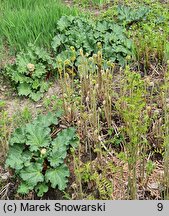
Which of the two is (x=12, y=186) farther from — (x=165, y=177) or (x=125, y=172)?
(x=165, y=177)

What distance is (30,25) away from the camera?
3967 millimetres

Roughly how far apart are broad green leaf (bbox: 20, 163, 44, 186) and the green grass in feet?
4.81

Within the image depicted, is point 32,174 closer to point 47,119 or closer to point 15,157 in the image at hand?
point 15,157

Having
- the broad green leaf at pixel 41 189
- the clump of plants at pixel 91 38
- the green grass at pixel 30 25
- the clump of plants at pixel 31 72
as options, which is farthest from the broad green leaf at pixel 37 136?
the green grass at pixel 30 25

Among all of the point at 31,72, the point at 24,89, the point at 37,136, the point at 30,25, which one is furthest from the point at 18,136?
the point at 30,25

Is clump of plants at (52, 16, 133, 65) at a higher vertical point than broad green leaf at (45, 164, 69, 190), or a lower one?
higher

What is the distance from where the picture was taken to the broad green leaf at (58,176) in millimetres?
2689

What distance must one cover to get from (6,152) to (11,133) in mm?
223

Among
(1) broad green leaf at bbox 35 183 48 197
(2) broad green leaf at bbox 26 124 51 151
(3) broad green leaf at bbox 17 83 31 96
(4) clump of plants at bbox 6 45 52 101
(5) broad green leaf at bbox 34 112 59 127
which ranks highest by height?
(4) clump of plants at bbox 6 45 52 101

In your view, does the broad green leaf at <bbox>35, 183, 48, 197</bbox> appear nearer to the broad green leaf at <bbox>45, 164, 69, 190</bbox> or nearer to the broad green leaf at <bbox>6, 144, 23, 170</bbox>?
the broad green leaf at <bbox>45, 164, 69, 190</bbox>

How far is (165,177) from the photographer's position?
259 centimetres

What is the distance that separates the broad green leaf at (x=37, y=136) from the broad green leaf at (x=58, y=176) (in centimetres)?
21

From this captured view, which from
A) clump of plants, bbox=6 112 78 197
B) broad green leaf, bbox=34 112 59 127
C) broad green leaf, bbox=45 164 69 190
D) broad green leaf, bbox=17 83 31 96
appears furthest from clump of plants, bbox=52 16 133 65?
broad green leaf, bbox=45 164 69 190

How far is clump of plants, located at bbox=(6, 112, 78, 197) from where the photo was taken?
2713mm
